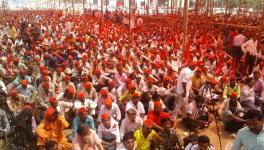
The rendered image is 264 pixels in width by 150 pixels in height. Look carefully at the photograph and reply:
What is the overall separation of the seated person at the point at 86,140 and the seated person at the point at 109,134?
22.8 inches

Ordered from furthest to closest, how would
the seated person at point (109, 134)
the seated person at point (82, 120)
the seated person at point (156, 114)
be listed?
1. the seated person at point (156, 114)
2. the seated person at point (82, 120)
3. the seated person at point (109, 134)

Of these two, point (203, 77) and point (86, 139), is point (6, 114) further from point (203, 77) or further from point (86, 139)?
point (203, 77)

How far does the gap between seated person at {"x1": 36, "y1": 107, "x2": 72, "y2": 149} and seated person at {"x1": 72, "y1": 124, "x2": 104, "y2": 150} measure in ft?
2.69

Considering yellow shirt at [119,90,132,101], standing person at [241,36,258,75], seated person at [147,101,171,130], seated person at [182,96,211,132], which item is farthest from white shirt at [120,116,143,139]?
standing person at [241,36,258,75]

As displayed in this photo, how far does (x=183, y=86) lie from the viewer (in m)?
8.44

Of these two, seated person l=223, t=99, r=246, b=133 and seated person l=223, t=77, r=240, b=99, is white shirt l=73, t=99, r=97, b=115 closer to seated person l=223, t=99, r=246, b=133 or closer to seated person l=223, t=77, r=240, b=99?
seated person l=223, t=99, r=246, b=133

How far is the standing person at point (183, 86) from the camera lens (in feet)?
27.4

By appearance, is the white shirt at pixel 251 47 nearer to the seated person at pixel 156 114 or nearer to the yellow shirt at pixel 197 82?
the yellow shirt at pixel 197 82

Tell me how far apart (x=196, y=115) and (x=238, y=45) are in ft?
22.9

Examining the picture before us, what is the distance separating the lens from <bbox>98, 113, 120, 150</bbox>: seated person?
624 centimetres

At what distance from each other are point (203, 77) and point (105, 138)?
12.4ft

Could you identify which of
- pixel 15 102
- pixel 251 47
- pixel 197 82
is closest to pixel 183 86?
pixel 197 82

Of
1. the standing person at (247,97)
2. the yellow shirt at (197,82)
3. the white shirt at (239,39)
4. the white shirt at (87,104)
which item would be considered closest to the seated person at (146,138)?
the white shirt at (87,104)

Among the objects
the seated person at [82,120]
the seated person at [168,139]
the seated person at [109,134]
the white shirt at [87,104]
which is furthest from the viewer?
the white shirt at [87,104]
